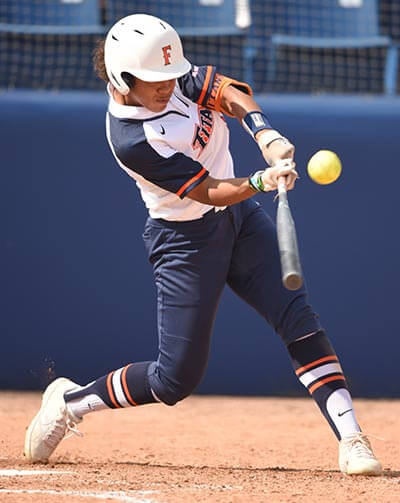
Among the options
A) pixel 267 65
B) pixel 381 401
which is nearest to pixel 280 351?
pixel 381 401

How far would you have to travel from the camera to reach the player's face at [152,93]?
3.69 meters

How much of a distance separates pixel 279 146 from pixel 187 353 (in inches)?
35.8

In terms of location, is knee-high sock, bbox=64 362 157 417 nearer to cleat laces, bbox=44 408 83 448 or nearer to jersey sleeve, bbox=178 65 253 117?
cleat laces, bbox=44 408 83 448

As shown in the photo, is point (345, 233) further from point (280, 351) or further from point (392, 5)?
point (392, 5)

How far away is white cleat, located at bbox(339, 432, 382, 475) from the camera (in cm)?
377

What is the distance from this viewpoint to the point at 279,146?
361 cm

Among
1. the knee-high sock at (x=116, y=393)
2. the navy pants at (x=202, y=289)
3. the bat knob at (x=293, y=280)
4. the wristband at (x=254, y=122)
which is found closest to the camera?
the bat knob at (x=293, y=280)

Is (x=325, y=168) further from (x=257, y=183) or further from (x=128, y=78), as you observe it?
(x=128, y=78)

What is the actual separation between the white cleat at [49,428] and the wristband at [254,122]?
1.42m

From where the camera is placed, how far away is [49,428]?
14.0 feet

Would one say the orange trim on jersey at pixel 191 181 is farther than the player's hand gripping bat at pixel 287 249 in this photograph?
Yes

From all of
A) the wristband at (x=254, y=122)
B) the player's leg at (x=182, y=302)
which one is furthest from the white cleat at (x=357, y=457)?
the wristband at (x=254, y=122)

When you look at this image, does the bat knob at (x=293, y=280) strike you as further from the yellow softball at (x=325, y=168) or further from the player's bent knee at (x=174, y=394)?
the player's bent knee at (x=174, y=394)

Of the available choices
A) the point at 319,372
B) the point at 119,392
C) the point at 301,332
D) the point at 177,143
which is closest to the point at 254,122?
the point at 177,143
